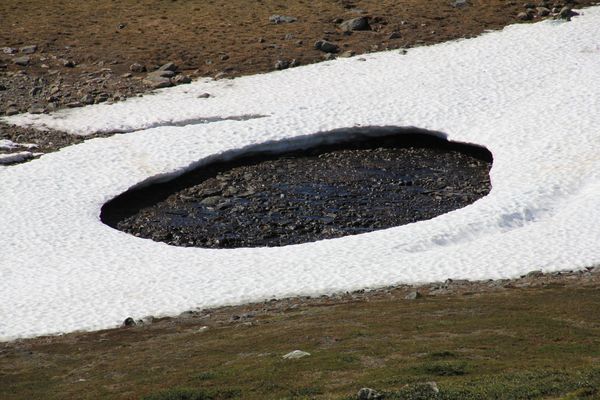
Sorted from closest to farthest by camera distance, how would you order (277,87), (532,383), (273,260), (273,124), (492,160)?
(532,383) < (273,260) < (492,160) < (273,124) < (277,87)

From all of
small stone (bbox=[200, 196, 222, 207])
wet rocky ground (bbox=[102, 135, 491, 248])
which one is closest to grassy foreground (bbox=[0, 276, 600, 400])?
wet rocky ground (bbox=[102, 135, 491, 248])

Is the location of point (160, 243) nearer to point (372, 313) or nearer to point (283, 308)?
point (283, 308)

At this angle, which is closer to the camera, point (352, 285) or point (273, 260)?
point (352, 285)

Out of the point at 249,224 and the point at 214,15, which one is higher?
the point at 214,15

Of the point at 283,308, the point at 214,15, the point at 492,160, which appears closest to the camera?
the point at 283,308

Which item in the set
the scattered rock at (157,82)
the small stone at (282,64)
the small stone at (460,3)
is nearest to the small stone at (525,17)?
the small stone at (460,3)

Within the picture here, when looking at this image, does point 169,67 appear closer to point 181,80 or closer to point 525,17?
point 181,80

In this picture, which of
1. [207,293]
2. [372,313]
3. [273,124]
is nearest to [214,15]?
[273,124]
